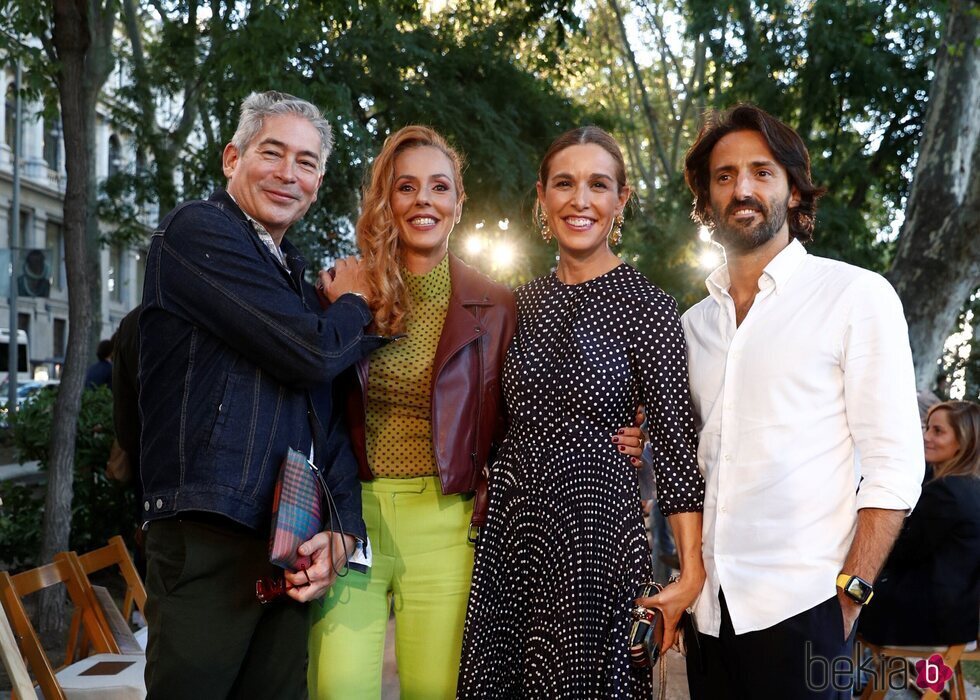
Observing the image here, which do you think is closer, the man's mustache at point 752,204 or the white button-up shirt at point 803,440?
the white button-up shirt at point 803,440

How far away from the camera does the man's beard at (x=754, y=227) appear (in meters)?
3.02

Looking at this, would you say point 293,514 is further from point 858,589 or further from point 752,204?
point 752,204

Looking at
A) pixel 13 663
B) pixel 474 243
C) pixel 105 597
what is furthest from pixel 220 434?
pixel 474 243

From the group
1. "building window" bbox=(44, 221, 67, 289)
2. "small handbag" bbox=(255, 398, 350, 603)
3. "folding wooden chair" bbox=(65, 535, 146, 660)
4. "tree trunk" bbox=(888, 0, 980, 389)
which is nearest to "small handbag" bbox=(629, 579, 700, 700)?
"small handbag" bbox=(255, 398, 350, 603)

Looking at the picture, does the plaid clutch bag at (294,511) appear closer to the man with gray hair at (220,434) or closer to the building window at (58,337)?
the man with gray hair at (220,434)

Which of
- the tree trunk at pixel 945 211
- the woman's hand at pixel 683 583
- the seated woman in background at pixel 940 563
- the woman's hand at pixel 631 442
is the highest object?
the tree trunk at pixel 945 211

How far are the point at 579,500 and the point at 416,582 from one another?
0.63 m

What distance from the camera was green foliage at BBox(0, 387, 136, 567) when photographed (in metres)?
8.27

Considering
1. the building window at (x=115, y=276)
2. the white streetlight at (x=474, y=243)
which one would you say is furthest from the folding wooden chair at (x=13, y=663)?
the building window at (x=115, y=276)

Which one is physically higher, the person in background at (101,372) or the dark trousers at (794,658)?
the person in background at (101,372)

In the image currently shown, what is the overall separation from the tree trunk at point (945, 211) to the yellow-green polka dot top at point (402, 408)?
7031 mm

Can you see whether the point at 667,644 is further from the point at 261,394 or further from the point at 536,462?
the point at 261,394

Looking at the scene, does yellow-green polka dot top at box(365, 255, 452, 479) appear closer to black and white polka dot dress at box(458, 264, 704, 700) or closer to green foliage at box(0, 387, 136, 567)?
black and white polka dot dress at box(458, 264, 704, 700)

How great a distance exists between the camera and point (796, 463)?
2.75 meters
